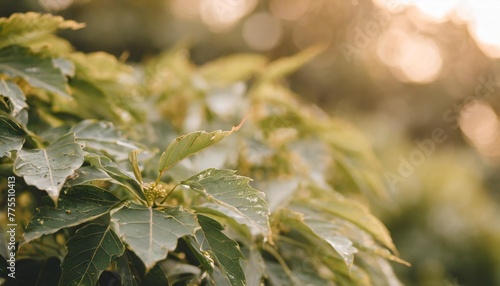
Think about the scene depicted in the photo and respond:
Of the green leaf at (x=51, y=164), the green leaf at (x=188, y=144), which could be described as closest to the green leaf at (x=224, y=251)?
the green leaf at (x=188, y=144)

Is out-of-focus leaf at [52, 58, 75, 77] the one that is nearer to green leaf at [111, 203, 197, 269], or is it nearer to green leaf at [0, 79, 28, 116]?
green leaf at [0, 79, 28, 116]

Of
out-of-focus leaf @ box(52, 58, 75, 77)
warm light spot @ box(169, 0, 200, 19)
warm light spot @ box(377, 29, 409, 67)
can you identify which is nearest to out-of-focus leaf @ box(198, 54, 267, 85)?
out-of-focus leaf @ box(52, 58, 75, 77)

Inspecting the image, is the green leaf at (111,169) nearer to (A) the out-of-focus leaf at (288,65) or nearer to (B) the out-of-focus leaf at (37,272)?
(B) the out-of-focus leaf at (37,272)

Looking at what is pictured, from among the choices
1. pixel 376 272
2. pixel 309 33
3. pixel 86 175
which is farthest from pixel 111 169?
pixel 309 33

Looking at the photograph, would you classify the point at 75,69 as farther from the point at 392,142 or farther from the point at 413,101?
the point at 413,101

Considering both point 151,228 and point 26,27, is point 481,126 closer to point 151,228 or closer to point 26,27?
point 26,27

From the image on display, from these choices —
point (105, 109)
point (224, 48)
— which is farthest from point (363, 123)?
point (105, 109)
